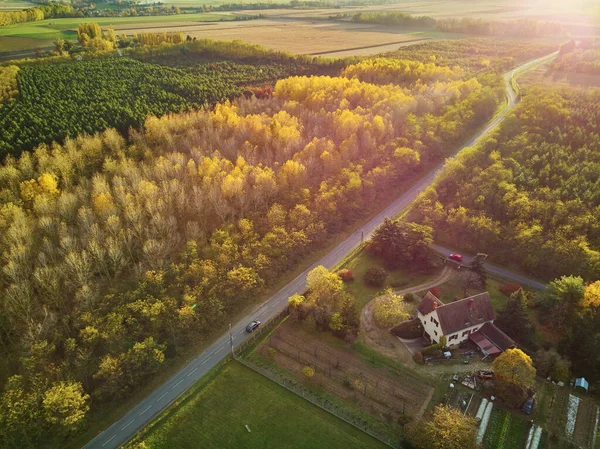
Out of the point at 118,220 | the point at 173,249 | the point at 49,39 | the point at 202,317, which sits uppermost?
the point at 49,39

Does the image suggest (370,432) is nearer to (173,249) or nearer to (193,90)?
(173,249)

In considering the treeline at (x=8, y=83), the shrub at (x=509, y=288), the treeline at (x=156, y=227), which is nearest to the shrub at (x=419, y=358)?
the shrub at (x=509, y=288)

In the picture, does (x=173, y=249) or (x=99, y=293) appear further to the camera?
(x=173, y=249)

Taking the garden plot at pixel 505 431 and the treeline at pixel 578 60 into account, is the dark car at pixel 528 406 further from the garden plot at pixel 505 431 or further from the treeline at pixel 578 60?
the treeline at pixel 578 60

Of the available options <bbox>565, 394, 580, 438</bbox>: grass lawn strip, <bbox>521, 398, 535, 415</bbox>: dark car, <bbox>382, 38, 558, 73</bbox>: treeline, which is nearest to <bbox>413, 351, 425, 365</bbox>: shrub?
<bbox>521, 398, 535, 415</bbox>: dark car

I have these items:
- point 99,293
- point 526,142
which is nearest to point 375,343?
point 99,293

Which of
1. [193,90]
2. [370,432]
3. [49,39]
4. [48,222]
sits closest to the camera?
[370,432]

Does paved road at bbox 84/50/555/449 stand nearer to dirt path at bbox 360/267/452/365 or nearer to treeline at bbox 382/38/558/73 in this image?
dirt path at bbox 360/267/452/365
